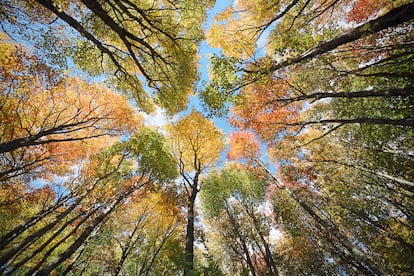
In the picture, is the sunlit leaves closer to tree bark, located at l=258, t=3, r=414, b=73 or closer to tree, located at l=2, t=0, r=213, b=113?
tree, located at l=2, t=0, r=213, b=113

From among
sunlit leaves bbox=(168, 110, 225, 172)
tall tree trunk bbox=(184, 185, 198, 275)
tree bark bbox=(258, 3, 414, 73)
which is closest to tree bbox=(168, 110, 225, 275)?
sunlit leaves bbox=(168, 110, 225, 172)

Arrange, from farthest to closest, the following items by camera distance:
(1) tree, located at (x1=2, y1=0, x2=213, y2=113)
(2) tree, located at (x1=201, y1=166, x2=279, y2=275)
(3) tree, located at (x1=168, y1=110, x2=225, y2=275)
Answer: (2) tree, located at (x1=201, y1=166, x2=279, y2=275) → (3) tree, located at (x1=168, y1=110, x2=225, y2=275) → (1) tree, located at (x1=2, y1=0, x2=213, y2=113)

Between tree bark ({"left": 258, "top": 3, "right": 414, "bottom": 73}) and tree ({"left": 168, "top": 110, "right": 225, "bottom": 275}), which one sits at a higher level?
tree ({"left": 168, "top": 110, "right": 225, "bottom": 275})

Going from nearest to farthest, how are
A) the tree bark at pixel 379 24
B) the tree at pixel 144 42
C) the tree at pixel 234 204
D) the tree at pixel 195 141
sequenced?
1. the tree bark at pixel 379 24
2. the tree at pixel 144 42
3. the tree at pixel 195 141
4. the tree at pixel 234 204

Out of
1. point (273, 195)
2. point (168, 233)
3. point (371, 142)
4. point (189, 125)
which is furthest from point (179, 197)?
point (371, 142)

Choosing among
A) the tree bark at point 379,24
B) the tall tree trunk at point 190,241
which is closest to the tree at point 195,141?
the tall tree trunk at point 190,241

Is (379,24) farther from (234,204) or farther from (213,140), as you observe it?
(234,204)

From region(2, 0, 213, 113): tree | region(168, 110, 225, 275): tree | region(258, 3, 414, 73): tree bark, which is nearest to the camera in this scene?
region(258, 3, 414, 73): tree bark

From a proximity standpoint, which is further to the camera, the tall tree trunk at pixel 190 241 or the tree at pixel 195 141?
the tree at pixel 195 141

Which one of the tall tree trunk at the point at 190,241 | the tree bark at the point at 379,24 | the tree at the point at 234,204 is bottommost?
the tall tree trunk at the point at 190,241

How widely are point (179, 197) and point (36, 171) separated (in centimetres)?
782

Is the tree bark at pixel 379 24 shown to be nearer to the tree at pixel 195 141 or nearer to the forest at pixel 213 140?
the forest at pixel 213 140

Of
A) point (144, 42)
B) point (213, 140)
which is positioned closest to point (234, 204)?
point (213, 140)

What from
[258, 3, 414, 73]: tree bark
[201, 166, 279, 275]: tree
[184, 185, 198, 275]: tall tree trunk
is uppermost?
[201, 166, 279, 275]: tree
